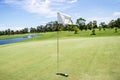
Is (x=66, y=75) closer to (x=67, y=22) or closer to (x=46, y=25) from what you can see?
(x=67, y=22)

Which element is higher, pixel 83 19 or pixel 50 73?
pixel 83 19

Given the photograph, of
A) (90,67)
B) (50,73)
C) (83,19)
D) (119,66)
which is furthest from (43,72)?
(83,19)

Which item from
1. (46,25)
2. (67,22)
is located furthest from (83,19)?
(46,25)

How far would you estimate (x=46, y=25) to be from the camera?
158875 mm

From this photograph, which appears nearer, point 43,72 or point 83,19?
point 43,72

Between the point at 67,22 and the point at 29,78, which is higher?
the point at 67,22

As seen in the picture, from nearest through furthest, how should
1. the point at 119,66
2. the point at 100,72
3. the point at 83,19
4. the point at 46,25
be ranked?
the point at 100,72, the point at 119,66, the point at 83,19, the point at 46,25

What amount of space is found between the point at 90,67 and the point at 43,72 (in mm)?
2274

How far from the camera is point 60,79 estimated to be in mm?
6062

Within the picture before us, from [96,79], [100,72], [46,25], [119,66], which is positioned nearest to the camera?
[96,79]

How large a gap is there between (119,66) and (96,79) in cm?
221

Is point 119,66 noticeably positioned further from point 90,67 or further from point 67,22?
point 67,22

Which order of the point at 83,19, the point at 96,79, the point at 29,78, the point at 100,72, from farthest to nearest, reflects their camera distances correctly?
the point at 83,19 → the point at 100,72 → the point at 29,78 → the point at 96,79

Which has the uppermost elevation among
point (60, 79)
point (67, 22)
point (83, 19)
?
point (83, 19)
